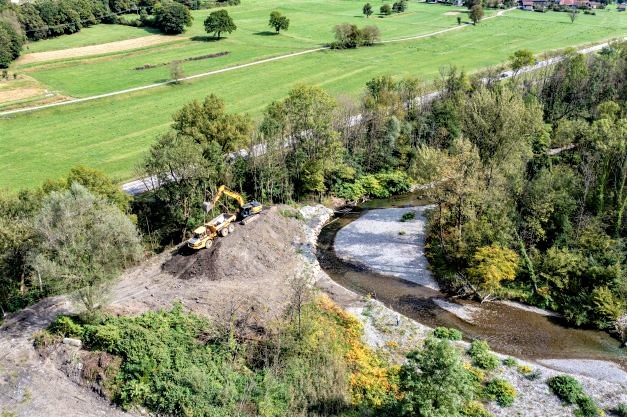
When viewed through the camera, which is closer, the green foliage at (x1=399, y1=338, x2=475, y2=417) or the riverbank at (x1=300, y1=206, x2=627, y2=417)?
the green foliage at (x1=399, y1=338, x2=475, y2=417)

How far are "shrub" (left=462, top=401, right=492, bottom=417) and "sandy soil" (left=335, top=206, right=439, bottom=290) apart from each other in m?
17.6

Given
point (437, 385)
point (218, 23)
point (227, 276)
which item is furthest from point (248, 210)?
point (218, 23)

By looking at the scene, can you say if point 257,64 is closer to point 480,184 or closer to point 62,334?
point 480,184

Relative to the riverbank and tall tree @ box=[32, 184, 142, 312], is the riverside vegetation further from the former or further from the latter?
the riverbank

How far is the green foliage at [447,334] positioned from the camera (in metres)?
44.9

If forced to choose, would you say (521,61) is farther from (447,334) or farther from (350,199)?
(447,334)


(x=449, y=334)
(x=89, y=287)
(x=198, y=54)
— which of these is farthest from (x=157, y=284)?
(x=198, y=54)

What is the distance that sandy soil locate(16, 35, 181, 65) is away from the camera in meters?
127

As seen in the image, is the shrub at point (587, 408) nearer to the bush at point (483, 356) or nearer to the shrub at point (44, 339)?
the bush at point (483, 356)

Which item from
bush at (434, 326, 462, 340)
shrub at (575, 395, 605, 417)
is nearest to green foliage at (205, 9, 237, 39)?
bush at (434, 326, 462, 340)

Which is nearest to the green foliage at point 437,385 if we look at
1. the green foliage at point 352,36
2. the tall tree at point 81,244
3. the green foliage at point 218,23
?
the tall tree at point 81,244

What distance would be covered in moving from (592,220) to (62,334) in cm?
5275

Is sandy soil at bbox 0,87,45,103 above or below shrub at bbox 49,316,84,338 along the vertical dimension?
above

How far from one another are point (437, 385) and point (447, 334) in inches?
580
